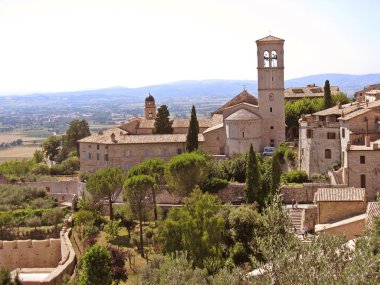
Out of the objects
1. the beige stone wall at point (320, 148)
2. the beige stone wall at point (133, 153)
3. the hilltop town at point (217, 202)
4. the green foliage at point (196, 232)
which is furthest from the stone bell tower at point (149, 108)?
the green foliage at point (196, 232)

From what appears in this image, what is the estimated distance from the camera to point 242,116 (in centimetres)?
4706

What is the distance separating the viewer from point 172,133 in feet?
177

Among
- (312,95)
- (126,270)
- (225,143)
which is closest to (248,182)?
(126,270)

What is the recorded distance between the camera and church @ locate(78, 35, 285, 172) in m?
47.0

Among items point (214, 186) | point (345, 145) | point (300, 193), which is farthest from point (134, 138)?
point (345, 145)

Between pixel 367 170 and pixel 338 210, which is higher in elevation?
pixel 367 170

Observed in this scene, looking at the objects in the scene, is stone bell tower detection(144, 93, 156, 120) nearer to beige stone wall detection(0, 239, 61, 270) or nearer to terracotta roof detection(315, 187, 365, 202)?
beige stone wall detection(0, 239, 61, 270)

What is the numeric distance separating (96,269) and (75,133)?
146 feet

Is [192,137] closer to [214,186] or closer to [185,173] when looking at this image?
[214,186]

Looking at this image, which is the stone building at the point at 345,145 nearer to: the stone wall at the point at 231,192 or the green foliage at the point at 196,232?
the stone wall at the point at 231,192

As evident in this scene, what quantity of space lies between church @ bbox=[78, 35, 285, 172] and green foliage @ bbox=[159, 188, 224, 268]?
17811 mm

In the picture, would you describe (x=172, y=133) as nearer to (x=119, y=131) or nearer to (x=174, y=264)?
(x=119, y=131)

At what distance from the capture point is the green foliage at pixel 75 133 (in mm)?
67312

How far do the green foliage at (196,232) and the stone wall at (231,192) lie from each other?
815 cm
